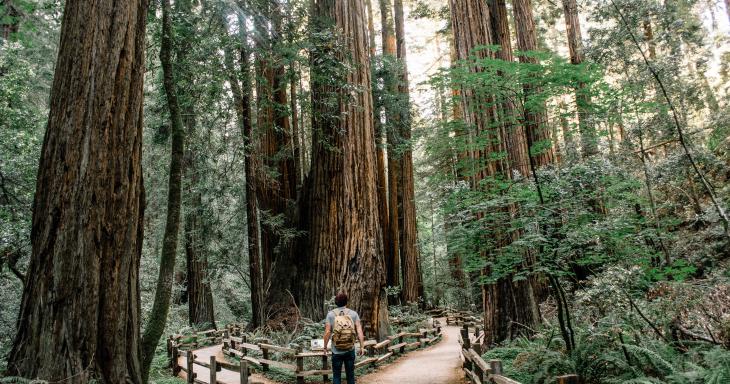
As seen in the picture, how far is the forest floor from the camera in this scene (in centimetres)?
845

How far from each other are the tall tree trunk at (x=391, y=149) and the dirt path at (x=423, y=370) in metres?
5.57

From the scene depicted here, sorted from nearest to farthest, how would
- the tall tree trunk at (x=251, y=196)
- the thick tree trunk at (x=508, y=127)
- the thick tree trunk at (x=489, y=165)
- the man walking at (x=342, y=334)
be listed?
the man walking at (x=342, y=334) → the thick tree trunk at (x=489, y=165) → the thick tree trunk at (x=508, y=127) → the tall tree trunk at (x=251, y=196)

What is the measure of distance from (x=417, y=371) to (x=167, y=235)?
6024mm

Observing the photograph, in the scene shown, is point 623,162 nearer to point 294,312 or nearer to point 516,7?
point 516,7

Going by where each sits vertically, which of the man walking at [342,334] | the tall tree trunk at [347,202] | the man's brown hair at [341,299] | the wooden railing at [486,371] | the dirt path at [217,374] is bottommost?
the dirt path at [217,374]

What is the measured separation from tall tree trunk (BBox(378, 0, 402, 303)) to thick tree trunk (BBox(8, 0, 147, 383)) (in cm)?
1143

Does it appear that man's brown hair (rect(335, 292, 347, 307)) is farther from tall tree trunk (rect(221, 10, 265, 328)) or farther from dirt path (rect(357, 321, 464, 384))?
tall tree trunk (rect(221, 10, 265, 328))

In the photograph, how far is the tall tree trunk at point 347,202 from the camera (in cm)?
975

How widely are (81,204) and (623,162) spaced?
10342 mm

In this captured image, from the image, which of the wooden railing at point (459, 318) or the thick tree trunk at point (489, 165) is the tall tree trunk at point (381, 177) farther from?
the thick tree trunk at point (489, 165)

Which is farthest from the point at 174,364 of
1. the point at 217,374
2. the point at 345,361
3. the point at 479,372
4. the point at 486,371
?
the point at 486,371

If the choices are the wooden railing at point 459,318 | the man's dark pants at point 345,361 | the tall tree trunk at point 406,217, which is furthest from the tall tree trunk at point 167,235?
the wooden railing at point 459,318

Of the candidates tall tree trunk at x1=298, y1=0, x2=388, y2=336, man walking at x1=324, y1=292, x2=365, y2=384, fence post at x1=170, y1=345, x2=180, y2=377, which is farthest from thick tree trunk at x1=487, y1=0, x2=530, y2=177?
fence post at x1=170, y1=345, x2=180, y2=377

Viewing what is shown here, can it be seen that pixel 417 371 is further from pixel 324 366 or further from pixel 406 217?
pixel 406 217
